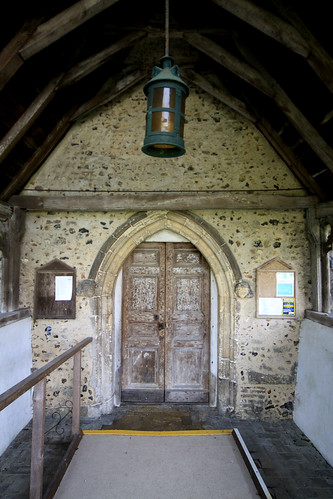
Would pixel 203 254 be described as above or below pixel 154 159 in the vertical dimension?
below

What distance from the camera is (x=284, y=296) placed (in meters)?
4.23

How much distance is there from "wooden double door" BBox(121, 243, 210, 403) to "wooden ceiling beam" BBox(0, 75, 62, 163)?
7.10 ft

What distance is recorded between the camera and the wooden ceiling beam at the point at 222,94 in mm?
3982

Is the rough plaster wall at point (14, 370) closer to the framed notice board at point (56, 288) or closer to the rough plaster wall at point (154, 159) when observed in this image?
the framed notice board at point (56, 288)

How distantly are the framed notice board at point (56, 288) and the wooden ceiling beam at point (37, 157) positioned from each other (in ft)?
3.41

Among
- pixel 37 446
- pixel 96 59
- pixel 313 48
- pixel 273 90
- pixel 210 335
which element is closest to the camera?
pixel 37 446

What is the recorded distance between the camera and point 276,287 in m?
4.23

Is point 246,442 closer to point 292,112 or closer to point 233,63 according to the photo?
point 292,112

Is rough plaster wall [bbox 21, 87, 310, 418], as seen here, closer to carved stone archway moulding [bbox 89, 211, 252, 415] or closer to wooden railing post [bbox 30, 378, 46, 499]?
carved stone archway moulding [bbox 89, 211, 252, 415]

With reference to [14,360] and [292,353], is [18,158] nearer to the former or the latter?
[14,360]

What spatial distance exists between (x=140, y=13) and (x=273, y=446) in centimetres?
491

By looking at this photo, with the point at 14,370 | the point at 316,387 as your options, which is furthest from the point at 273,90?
the point at 14,370

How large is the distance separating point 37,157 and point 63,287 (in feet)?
5.51

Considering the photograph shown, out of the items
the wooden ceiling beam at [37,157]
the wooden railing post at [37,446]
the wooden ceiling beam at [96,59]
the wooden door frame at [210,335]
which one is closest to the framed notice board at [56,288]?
the wooden door frame at [210,335]
